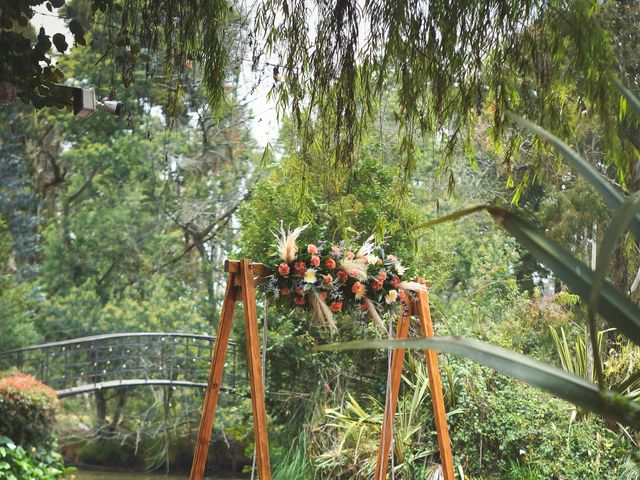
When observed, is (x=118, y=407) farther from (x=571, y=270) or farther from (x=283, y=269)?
(x=571, y=270)

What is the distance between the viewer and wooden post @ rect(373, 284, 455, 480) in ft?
14.7

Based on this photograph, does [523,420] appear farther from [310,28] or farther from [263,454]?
[310,28]

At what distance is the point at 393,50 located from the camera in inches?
117

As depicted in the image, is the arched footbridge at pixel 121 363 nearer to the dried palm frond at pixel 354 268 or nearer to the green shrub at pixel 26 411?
the green shrub at pixel 26 411

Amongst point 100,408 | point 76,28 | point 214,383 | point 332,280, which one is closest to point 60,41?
point 76,28

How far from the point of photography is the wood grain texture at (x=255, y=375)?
3754 mm

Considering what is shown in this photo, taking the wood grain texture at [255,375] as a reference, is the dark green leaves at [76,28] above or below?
above

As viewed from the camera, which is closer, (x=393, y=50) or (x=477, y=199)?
(x=393, y=50)

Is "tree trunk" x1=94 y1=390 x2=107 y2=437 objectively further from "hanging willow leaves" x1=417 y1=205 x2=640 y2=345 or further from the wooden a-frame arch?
"hanging willow leaves" x1=417 y1=205 x2=640 y2=345

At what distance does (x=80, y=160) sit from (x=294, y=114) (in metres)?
11.4

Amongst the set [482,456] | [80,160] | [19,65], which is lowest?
[482,456]

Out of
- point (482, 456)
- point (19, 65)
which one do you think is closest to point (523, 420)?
point (482, 456)

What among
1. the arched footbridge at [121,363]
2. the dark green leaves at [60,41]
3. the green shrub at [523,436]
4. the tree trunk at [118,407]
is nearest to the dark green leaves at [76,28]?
the dark green leaves at [60,41]

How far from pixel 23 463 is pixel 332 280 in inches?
157
